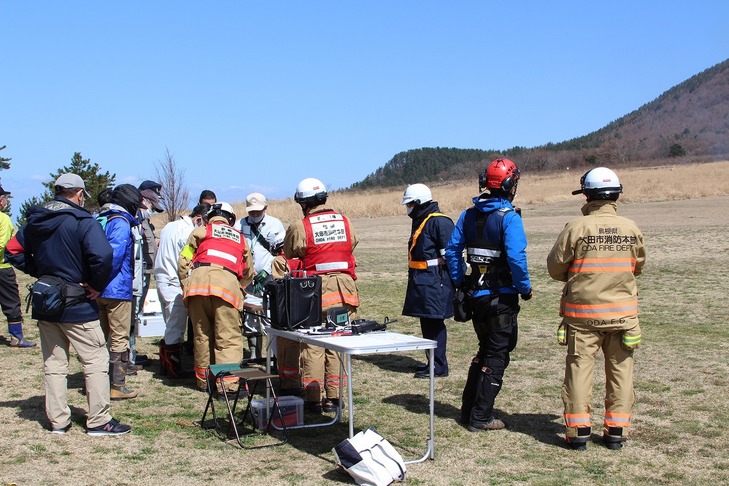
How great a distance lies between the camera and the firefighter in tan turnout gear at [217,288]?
315 inches

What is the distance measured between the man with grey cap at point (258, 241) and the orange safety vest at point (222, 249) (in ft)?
3.41

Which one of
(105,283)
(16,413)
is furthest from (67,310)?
(16,413)

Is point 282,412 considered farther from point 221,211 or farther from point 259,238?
point 259,238

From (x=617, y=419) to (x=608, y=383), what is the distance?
0.28 m

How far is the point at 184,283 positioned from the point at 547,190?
5025cm

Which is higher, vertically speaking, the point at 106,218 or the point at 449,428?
the point at 106,218

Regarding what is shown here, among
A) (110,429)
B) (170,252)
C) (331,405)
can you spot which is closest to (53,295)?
(110,429)

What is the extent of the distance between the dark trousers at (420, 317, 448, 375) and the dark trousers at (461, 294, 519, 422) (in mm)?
2008

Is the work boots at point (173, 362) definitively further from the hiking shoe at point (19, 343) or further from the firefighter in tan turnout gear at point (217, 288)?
the hiking shoe at point (19, 343)

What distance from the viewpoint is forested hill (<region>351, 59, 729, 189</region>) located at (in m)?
100

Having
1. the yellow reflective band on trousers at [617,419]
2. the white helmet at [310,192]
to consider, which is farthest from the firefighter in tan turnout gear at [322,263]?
the yellow reflective band on trousers at [617,419]

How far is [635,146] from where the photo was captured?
4338 inches

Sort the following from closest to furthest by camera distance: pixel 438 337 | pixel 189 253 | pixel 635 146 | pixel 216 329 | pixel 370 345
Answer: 1. pixel 370 345
2. pixel 216 329
3. pixel 189 253
4. pixel 438 337
5. pixel 635 146

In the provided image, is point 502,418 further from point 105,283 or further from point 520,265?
point 105,283
